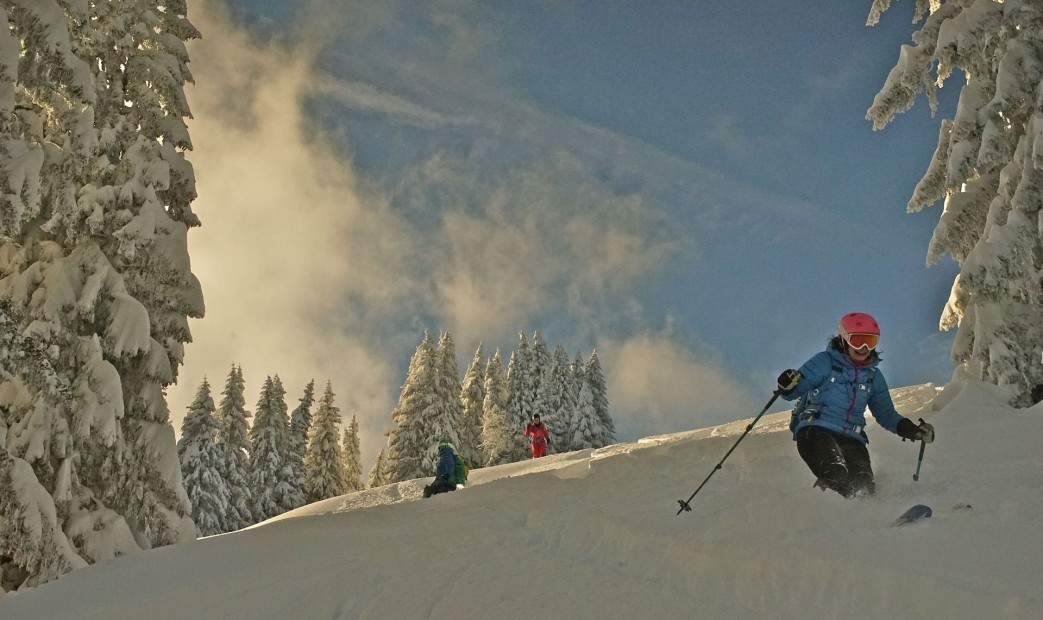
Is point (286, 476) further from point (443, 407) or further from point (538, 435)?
point (538, 435)

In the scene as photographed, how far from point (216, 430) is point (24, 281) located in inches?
1292

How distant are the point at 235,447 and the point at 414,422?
13715 mm

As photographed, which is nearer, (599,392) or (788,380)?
(788,380)

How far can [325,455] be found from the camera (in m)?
52.9

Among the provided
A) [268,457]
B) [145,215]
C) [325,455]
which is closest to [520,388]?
[325,455]

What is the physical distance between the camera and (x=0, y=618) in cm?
737

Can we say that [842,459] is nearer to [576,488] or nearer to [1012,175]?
[576,488]

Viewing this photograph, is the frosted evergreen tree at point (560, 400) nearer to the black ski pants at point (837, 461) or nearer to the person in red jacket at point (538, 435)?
the person in red jacket at point (538, 435)

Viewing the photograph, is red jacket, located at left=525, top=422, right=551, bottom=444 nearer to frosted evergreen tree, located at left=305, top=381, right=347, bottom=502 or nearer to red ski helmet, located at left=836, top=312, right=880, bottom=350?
red ski helmet, located at left=836, top=312, right=880, bottom=350

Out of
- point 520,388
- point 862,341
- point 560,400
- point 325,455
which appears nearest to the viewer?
point 862,341

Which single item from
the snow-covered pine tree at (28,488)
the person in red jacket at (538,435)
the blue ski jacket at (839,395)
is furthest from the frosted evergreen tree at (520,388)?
the blue ski jacket at (839,395)

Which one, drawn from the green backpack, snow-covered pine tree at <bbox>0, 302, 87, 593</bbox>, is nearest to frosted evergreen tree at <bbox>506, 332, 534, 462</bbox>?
the green backpack

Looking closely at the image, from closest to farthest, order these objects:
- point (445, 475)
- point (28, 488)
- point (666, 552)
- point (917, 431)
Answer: point (666, 552) < point (917, 431) < point (28, 488) < point (445, 475)

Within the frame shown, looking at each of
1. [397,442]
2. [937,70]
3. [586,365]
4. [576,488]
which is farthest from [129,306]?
[586,365]
